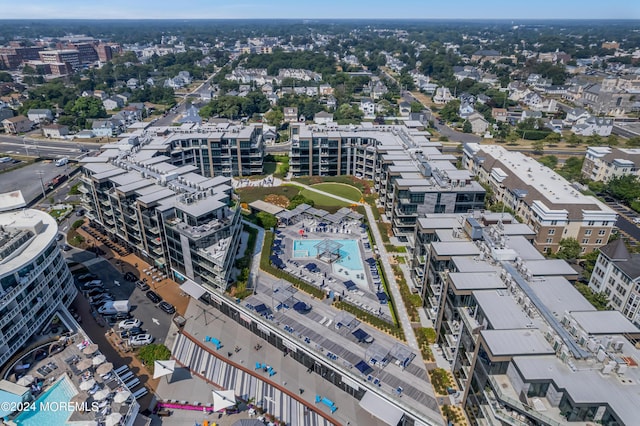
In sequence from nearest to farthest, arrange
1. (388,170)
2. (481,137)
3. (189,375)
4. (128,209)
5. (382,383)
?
(382,383) → (189,375) → (128,209) → (388,170) → (481,137)

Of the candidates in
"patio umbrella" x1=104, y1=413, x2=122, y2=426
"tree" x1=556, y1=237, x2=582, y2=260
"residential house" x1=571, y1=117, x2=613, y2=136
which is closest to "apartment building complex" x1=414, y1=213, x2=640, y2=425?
"tree" x1=556, y1=237, x2=582, y2=260

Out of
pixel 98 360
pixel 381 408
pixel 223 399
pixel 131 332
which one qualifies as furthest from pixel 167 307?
pixel 381 408

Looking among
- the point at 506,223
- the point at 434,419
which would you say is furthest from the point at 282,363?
the point at 506,223

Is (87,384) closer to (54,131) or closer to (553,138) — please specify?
(54,131)

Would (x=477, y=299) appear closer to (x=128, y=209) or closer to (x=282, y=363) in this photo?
(x=282, y=363)

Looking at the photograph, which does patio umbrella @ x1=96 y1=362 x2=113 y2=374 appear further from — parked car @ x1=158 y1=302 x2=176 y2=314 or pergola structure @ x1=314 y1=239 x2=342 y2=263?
pergola structure @ x1=314 y1=239 x2=342 y2=263

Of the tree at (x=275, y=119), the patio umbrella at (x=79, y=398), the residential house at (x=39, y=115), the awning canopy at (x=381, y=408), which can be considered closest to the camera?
the patio umbrella at (x=79, y=398)

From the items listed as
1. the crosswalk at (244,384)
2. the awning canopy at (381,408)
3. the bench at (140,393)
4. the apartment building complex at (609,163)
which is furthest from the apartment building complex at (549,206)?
the bench at (140,393)

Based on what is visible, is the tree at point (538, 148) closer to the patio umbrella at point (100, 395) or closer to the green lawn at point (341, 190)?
the green lawn at point (341, 190)
